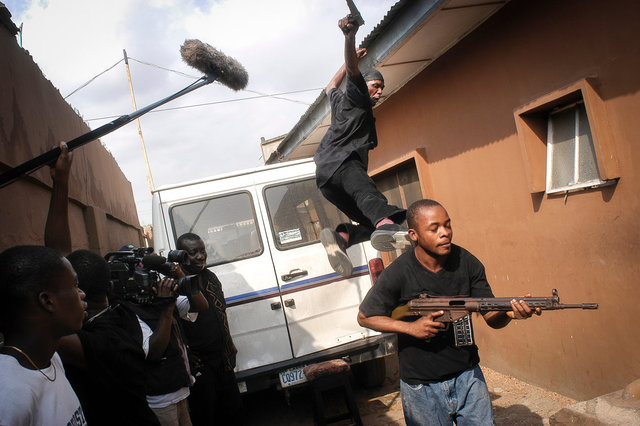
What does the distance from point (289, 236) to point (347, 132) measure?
154 cm

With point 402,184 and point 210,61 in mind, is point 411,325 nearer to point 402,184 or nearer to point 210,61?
point 210,61

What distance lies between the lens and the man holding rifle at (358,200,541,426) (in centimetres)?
231

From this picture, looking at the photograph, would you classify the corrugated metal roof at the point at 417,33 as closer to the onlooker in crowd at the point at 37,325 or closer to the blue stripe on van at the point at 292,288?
the blue stripe on van at the point at 292,288

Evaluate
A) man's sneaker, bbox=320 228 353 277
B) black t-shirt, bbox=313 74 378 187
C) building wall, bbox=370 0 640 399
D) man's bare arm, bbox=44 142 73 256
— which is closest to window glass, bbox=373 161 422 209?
building wall, bbox=370 0 640 399

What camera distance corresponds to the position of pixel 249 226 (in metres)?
4.46

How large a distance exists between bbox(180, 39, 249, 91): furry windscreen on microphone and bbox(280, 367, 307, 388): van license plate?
2.49 metres

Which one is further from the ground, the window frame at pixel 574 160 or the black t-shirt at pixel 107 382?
the window frame at pixel 574 160

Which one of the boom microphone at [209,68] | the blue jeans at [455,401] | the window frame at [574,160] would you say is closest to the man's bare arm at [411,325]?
the blue jeans at [455,401]

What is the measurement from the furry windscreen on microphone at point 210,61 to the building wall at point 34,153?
1424mm

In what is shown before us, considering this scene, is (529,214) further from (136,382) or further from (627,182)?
(136,382)

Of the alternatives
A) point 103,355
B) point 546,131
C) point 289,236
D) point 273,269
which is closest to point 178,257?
point 103,355

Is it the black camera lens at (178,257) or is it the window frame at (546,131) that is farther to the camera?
the window frame at (546,131)

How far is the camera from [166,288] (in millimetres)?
2428

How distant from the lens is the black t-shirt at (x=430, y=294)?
7.62 feet
